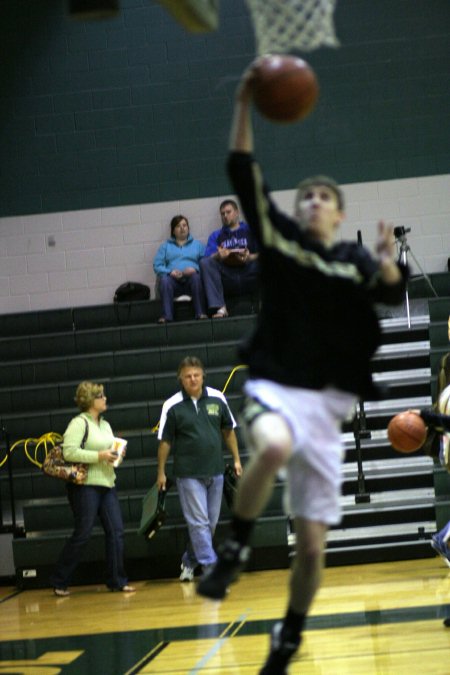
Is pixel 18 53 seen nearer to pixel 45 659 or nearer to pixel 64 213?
pixel 64 213

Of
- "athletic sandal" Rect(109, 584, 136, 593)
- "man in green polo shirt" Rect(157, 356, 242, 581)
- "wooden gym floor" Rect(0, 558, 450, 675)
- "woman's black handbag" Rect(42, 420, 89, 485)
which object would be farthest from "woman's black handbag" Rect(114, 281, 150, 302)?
"athletic sandal" Rect(109, 584, 136, 593)

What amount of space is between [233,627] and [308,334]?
13.1ft

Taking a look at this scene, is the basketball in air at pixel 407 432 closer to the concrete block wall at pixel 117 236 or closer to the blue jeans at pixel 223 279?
the blue jeans at pixel 223 279

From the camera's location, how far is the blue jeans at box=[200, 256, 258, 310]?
1326 centimetres

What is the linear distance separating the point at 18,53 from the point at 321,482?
11563 mm

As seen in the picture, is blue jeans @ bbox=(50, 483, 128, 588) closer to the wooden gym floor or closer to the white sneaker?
the wooden gym floor

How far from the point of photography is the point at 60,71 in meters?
14.7

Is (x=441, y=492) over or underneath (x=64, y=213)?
underneath

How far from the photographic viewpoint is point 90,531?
10.1 meters

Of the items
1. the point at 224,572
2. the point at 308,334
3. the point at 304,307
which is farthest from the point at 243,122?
the point at 224,572

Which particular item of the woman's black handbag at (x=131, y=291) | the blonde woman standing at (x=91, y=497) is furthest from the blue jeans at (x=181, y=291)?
the blonde woman standing at (x=91, y=497)

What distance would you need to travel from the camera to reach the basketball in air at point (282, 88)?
4.35 metres

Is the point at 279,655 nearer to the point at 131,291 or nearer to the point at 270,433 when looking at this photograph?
the point at 270,433

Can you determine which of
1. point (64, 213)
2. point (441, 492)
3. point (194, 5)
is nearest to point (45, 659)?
point (194, 5)
